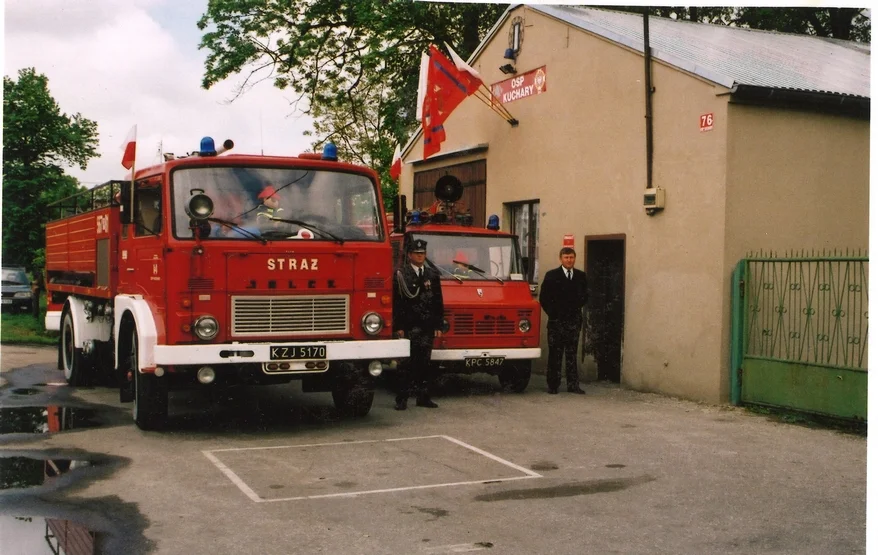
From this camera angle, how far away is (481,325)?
11648 millimetres

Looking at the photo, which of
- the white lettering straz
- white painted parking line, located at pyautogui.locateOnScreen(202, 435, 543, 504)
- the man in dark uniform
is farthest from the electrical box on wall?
the white lettering straz

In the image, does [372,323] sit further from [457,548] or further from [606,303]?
[606,303]

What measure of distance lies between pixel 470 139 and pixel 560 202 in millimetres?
3422

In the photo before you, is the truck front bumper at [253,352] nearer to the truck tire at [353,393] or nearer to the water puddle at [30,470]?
the truck tire at [353,393]

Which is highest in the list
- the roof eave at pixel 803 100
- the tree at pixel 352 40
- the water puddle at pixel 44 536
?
the tree at pixel 352 40

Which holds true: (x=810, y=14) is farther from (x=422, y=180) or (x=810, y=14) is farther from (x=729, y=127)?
(x=422, y=180)

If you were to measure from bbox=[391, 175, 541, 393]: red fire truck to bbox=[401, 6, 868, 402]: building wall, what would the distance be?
5.15 feet

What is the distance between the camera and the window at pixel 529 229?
599 inches

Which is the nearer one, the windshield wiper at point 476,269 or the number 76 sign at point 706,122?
the number 76 sign at point 706,122

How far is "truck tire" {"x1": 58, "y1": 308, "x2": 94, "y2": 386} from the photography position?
1205 cm

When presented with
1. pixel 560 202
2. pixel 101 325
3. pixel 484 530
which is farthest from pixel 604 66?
pixel 484 530

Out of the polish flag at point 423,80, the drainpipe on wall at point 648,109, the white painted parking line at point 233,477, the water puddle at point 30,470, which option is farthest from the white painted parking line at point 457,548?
the polish flag at point 423,80

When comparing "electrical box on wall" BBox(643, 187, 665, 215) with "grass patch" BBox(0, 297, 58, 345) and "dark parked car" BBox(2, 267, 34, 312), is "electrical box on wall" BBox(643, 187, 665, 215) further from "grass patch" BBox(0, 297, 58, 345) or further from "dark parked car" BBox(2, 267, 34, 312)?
"grass patch" BBox(0, 297, 58, 345)

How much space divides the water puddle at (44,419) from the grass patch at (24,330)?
26.2 ft
